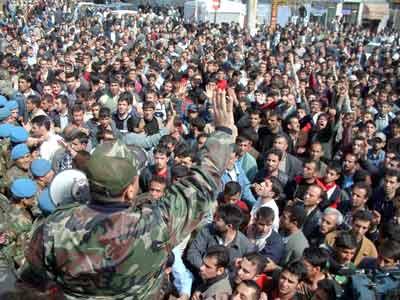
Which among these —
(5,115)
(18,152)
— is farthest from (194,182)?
(5,115)

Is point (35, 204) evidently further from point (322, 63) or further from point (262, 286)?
point (322, 63)

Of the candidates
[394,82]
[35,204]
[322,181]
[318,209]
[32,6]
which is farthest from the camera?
[32,6]

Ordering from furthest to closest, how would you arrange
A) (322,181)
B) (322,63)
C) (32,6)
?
(32,6)
(322,63)
(322,181)

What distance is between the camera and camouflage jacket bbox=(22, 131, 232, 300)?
1676 millimetres

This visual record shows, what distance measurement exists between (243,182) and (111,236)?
3.46m

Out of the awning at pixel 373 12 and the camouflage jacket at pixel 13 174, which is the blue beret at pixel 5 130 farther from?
the awning at pixel 373 12

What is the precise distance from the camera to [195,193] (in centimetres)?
178

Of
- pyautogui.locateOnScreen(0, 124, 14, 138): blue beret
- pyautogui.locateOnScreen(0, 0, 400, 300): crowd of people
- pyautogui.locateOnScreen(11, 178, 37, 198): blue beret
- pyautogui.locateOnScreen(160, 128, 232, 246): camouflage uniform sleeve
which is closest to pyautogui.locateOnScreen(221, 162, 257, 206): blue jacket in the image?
pyautogui.locateOnScreen(0, 0, 400, 300): crowd of people

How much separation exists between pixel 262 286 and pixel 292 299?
26 cm

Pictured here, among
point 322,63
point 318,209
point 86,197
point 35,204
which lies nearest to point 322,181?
point 318,209

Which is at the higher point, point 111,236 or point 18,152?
point 111,236

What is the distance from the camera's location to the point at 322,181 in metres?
5.03

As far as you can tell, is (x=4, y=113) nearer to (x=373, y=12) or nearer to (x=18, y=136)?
(x=18, y=136)

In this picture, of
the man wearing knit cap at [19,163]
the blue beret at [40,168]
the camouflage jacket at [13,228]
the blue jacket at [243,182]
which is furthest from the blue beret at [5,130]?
the blue jacket at [243,182]
